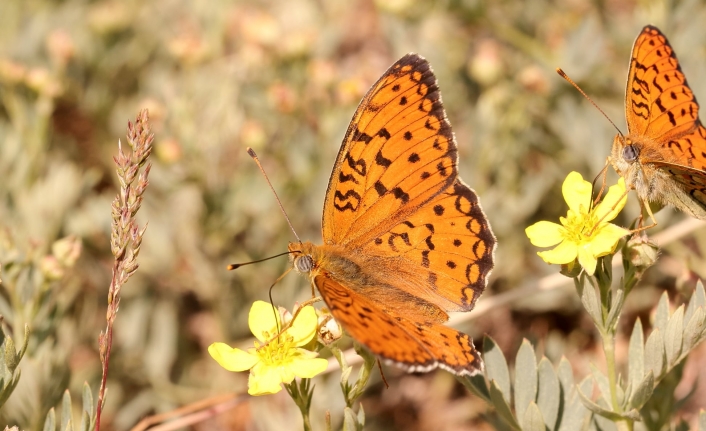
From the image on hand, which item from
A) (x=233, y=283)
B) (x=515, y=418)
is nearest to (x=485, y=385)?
Result: (x=515, y=418)

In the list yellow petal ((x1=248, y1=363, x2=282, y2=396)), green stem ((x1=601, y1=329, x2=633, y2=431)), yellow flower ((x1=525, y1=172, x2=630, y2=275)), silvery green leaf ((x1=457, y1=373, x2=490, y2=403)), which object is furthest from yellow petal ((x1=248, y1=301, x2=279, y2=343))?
green stem ((x1=601, y1=329, x2=633, y2=431))

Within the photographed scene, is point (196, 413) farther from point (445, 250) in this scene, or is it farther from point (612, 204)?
point (612, 204)

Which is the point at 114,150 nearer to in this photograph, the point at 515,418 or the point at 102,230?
the point at 102,230

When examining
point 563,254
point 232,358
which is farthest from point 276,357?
point 563,254

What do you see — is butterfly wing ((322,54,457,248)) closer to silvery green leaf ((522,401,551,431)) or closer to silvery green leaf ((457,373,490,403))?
silvery green leaf ((457,373,490,403))

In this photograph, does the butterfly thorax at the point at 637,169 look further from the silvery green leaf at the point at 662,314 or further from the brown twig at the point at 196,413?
the brown twig at the point at 196,413

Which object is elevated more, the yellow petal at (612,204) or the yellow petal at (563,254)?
the yellow petal at (612,204)

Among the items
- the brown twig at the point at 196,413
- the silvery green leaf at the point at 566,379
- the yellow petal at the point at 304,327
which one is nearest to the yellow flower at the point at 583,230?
the silvery green leaf at the point at 566,379
